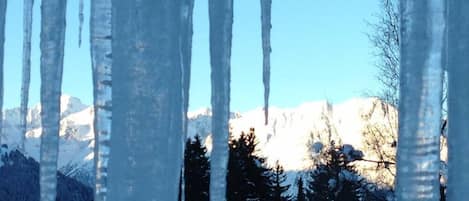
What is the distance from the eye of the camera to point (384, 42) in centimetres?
1061

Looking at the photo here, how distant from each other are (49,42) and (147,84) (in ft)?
3.38

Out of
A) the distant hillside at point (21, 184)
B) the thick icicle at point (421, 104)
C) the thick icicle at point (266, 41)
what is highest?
the thick icicle at point (266, 41)

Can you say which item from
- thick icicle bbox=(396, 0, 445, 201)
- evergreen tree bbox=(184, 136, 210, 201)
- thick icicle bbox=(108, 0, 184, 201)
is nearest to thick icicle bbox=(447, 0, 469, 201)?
thick icicle bbox=(396, 0, 445, 201)

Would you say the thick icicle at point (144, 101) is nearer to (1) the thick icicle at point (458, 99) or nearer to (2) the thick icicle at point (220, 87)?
(1) the thick icicle at point (458, 99)

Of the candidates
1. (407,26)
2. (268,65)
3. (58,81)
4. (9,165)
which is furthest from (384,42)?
(9,165)

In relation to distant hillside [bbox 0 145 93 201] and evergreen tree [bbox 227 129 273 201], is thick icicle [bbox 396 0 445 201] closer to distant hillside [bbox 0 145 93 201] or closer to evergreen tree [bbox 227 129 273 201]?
evergreen tree [bbox 227 129 273 201]

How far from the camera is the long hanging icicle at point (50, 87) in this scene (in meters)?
2.88

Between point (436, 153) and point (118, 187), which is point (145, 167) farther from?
point (436, 153)

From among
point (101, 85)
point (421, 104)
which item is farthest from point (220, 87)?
point (421, 104)

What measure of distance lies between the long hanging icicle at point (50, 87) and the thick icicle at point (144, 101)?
847mm

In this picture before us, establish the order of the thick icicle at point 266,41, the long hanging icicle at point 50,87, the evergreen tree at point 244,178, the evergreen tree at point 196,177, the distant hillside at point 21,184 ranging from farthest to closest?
the distant hillside at point 21,184 < the evergreen tree at point 244,178 < the evergreen tree at point 196,177 < the thick icicle at point 266,41 < the long hanging icicle at point 50,87

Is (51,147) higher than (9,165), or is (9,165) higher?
(51,147)

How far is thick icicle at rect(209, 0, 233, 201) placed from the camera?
120 inches

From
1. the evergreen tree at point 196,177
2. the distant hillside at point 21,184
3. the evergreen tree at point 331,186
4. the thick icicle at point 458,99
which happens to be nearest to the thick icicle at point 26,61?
the thick icicle at point 458,99
